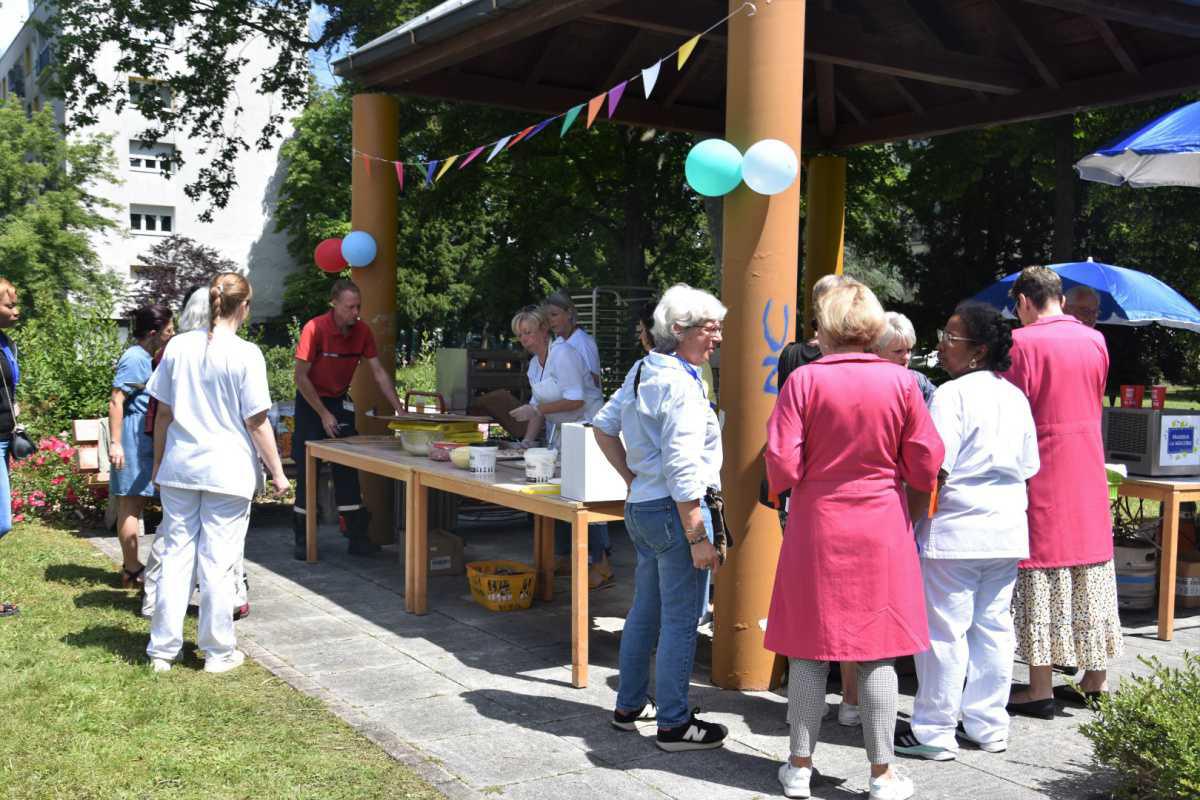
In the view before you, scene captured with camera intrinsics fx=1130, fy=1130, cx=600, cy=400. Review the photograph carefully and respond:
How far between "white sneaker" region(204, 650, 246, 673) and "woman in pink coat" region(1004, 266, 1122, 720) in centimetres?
330

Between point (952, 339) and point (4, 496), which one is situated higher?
point (952, 339)

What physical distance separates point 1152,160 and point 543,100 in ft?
17.3

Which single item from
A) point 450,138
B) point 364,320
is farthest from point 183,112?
point 364,320

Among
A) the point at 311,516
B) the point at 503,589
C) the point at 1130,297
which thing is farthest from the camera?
the point at 311,516

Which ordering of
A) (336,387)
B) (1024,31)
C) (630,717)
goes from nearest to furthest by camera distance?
(630,717) < (336,387) < (1024,31)

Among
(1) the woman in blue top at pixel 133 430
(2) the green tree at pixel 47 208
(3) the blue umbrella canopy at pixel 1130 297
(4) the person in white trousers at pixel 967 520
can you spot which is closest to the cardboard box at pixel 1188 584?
(3) the blue umbrella canopy at pixel 1130 297

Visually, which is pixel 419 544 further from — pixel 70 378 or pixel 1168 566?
pixel 70 378

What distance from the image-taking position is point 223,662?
4965 millimetres

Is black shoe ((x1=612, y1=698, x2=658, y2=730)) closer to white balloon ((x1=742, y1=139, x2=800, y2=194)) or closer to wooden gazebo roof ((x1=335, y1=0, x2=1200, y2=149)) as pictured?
white balloon ((x1=742, y1=139, x2=800, y2=194))

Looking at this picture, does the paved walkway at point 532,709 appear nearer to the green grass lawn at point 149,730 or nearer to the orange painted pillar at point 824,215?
the green grass lawn at point 149,730

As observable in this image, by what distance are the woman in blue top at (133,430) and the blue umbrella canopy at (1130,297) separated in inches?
193

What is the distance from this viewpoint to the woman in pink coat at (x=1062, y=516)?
4.38m

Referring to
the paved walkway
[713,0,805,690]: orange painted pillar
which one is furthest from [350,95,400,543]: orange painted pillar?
[713,0,805,690]: orange painted pillar

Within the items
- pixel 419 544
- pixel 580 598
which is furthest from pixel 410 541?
pixel 580 598
